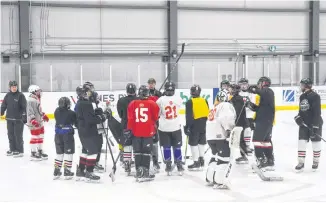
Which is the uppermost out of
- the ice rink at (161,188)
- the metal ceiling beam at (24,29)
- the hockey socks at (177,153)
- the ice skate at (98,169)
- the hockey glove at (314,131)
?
the metal ceiling beam at (24,29)

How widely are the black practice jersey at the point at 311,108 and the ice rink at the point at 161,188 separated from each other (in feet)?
2.38

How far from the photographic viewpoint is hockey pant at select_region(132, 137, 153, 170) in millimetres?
6344

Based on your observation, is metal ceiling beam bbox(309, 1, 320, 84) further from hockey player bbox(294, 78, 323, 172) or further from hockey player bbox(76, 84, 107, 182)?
hockey player bbox(76, 84, 107, 182)

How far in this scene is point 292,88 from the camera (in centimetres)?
1675

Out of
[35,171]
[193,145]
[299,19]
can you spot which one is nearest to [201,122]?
[193,145]

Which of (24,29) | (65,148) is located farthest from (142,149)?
(24,29)

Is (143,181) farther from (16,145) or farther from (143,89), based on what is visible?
(16,145)

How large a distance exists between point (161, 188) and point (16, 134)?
11.5 ft

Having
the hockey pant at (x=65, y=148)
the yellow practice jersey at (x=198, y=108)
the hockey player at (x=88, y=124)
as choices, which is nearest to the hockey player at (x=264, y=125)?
the yellow practice jersey at (x=198, y=108)

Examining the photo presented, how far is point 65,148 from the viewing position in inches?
258

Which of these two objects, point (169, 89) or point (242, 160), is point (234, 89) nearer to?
point (242, 160)

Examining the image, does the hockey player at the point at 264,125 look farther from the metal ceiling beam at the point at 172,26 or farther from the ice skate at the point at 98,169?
the metal ceiling beam at the point at 172,26

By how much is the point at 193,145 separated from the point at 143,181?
3.52ft

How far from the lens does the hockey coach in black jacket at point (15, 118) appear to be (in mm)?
8469
